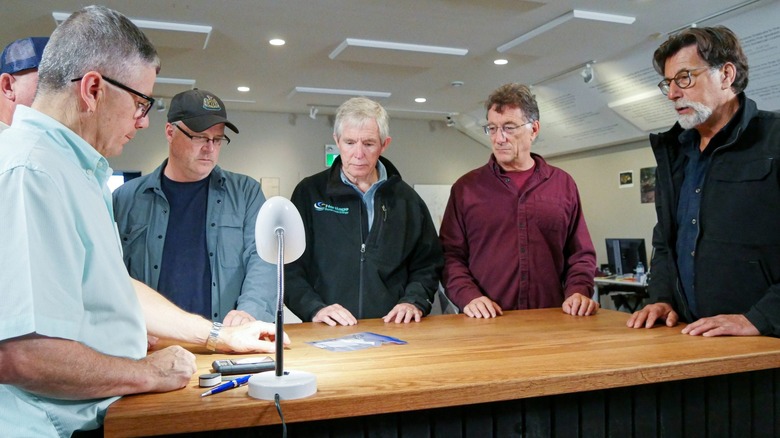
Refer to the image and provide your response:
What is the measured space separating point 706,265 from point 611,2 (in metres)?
3.38

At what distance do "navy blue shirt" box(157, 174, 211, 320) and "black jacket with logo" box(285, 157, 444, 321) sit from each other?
1.06ft

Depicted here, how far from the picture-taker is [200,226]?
2.30 meters

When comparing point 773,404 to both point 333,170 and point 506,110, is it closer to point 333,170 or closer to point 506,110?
point 506,110

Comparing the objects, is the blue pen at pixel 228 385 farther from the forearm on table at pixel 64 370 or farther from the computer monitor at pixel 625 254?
the computer monitor at pixel 625 254

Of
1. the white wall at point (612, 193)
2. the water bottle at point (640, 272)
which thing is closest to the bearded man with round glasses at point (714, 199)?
the water bottle at point (640, 272)

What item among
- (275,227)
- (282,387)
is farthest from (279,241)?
(282,387)

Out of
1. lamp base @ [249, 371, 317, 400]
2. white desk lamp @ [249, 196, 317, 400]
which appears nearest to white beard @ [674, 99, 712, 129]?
white desk lamp @ [249, 196, 317, 400]

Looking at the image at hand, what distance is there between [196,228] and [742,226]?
1.96m

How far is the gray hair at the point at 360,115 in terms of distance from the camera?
7.79ft

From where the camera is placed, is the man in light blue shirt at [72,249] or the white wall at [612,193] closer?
the man in light blue shirt at [72,249]

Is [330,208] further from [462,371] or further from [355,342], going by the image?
[462,371]

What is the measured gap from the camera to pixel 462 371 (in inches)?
52.4

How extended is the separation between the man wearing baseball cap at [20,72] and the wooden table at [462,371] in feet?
3.85

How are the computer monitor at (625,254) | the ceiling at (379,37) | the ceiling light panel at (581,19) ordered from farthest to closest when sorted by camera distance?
the computer monitor at (625,254), the ceiling light panel at (581,19), the ceiling at (379,37)
